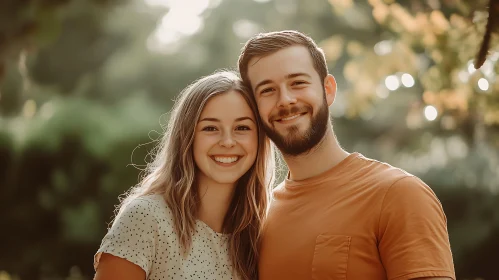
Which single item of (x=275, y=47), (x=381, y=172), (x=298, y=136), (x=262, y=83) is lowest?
(x=381, y=172)

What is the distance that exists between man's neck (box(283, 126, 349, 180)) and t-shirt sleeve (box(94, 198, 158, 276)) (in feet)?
2.14

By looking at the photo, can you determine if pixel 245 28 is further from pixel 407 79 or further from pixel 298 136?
pixel 298 136

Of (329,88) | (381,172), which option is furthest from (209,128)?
(381,172)

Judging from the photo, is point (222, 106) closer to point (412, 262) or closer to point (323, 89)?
point (323, 89)

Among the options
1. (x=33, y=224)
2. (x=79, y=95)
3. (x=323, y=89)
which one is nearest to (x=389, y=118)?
(x=79, y=95)

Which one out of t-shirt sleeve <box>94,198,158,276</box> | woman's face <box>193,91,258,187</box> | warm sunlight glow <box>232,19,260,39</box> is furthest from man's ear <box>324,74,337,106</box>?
warm sunlight glow <box>232,19,260,39</box>

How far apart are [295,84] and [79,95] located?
4.62 m

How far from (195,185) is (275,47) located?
682 millimetres

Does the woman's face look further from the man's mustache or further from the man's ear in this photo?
the man's ear

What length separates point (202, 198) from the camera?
2.80 meters

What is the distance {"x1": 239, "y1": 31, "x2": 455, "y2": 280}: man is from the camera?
228 cm

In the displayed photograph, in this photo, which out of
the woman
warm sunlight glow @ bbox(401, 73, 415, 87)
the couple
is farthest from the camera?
warm sunlight glow @ bbox(401, 73, 415, 87)

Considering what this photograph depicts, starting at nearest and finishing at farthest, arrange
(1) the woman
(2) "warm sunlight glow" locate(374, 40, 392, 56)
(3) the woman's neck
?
(1) the woman, (3) the woman's neck, (2) "warm sunlight glow" locate(374, 40, 392, 56)

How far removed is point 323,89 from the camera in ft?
9.54
